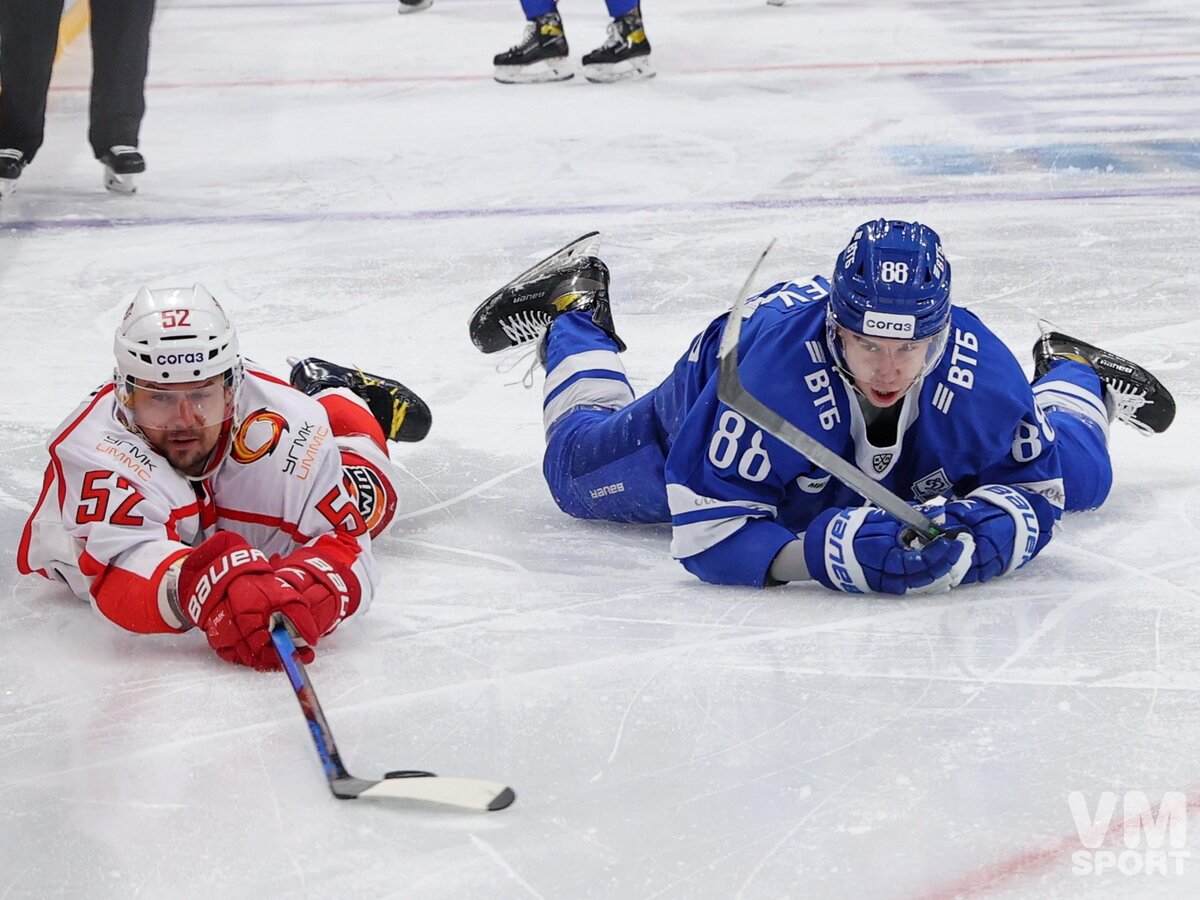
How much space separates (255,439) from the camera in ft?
8.27

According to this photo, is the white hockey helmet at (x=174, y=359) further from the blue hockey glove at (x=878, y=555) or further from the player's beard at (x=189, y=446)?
the blue hockey glove at (x=878, y=555)

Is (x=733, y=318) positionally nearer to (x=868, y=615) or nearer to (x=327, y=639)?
(x=868, y=615)

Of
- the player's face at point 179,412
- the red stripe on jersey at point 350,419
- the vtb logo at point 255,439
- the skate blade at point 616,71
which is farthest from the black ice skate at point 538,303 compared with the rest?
the skate blade at point 616,71

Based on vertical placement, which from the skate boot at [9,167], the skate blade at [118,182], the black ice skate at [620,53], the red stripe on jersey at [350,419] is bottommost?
the skate blade at [118,182]

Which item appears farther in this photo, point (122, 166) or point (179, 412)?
point (122, 166)

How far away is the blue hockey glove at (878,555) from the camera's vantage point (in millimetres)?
2408

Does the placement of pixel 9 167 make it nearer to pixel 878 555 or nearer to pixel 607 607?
pixel 607 607

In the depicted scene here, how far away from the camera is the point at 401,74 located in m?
7.23

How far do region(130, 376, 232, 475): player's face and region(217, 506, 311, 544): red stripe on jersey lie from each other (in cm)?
13

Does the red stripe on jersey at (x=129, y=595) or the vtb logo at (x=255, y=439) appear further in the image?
the vtb logo at (x=255, y=439)

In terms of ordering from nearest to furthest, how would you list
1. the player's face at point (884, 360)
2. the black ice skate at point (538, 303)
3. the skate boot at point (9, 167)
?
the player's face at point (884, 360) < the black ice skate at point (538, 303) < the skate boot at point (9, 167)
